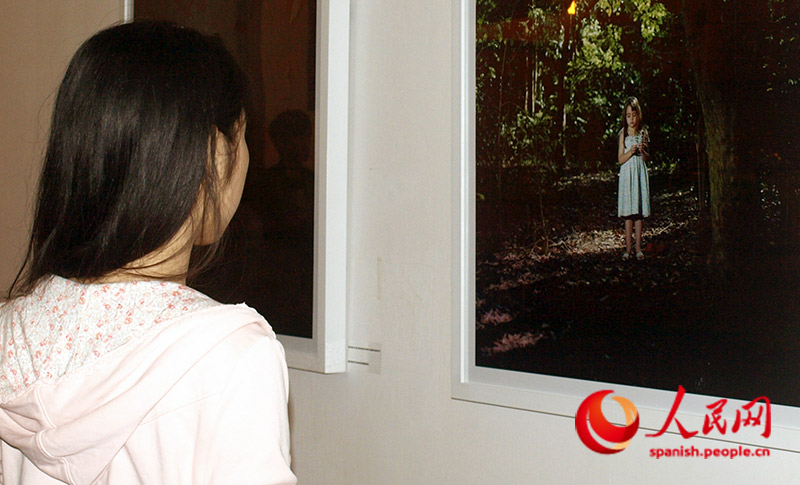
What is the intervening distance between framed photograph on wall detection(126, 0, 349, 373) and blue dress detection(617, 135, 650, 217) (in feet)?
1.77

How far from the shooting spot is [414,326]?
1.25 metres

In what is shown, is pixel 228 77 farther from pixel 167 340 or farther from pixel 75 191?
pixel 167 340

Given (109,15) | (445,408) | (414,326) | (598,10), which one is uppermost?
(109,15)

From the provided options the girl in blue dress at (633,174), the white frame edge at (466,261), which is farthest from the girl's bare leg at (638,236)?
the white frame edge at (466,261)

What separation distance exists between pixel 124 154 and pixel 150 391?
245mm

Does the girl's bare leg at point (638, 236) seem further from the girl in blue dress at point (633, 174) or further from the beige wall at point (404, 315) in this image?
the beige wall at point (404, 315)

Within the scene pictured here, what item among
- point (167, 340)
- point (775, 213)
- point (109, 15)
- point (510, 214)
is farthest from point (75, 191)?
point (109, 15)

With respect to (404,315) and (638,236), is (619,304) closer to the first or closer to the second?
(638,236)

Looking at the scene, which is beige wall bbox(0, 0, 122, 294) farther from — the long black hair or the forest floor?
the forest floor

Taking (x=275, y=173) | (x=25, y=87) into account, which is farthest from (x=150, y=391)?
(x=25, y=87)

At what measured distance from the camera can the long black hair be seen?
0.77 meters

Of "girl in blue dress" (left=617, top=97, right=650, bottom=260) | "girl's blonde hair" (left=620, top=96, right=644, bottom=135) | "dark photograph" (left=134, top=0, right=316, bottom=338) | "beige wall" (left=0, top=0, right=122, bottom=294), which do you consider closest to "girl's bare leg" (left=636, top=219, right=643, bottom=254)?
"girl in blue dress" (left=617, top=97, right=650, bottom=260)

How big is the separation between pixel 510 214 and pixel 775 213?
14.6 inches

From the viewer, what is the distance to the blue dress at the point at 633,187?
37.4 inches
